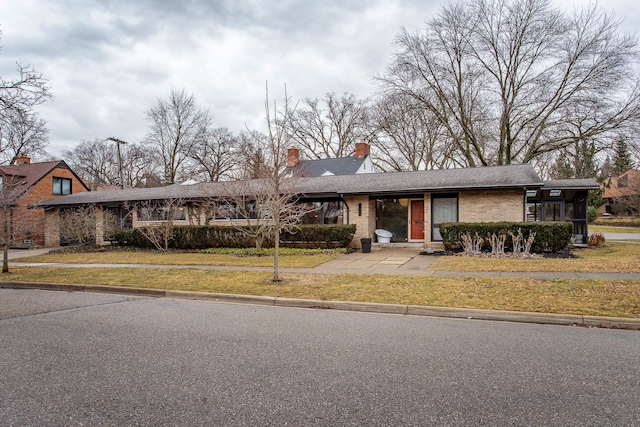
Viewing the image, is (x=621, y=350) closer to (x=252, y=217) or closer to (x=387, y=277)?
(x=387, y=277)

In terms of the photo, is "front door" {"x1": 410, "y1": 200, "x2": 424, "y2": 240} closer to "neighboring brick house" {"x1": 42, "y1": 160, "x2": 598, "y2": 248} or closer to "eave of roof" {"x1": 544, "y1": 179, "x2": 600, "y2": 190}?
"neighboring brick house" {"x1": 42, "y1": 160, "x2": 598, "y2": 248}

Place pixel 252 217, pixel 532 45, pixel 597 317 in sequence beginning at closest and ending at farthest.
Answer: pixel 597 317, pixel 252 217, pixel 532 45

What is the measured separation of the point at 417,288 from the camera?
333 inches

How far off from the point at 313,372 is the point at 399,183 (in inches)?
625

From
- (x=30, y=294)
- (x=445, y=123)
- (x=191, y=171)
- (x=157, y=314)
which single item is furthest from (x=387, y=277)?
(x=191, y=171)

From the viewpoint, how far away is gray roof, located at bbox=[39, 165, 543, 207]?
54.5 ft

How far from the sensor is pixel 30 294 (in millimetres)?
9500

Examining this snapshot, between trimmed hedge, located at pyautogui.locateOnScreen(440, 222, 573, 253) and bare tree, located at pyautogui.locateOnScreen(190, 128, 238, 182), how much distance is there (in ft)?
103

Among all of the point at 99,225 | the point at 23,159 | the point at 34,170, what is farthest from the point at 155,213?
the point at 23,159

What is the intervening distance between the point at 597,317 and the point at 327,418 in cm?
512

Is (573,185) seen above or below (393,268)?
above

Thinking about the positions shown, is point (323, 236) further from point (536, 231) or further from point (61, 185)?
point (61, 185)

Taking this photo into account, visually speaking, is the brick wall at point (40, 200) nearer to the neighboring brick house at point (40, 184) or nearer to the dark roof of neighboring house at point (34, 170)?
the neighboring brick house at point (40, 184)

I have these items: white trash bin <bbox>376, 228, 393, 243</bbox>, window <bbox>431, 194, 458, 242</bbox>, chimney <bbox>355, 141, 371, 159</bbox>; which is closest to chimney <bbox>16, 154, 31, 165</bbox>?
chimney <bbox>355, 141, 371, 159</bbox>
